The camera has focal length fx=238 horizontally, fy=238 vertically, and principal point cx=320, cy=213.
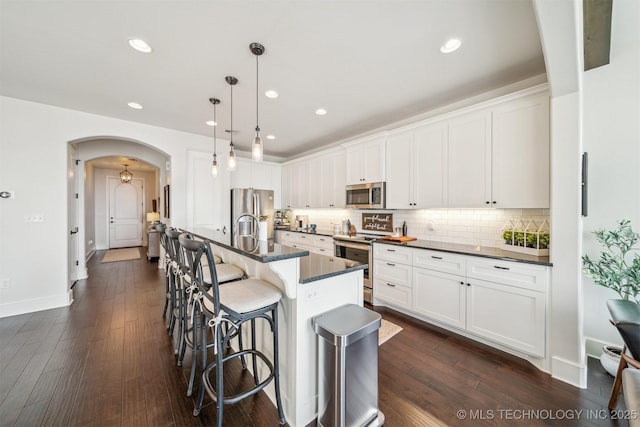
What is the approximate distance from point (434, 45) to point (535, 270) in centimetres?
212

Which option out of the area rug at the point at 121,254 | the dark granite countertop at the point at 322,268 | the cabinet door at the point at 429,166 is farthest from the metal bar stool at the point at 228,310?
the area rug at the point at 121,254

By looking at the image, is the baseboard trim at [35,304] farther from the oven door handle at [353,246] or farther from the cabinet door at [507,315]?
the cabinet door at [507,315]

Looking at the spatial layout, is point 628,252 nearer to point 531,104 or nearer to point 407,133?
Answer: point 531,104

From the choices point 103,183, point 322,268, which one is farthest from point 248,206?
point 103,183

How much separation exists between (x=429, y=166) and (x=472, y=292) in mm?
1588

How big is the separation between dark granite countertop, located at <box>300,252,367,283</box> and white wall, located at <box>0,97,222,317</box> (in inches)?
152

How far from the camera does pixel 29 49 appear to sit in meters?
2.12

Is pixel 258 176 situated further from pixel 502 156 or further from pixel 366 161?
pixel 502 156

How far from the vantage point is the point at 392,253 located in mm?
3168

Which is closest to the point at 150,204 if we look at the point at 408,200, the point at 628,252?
the point at 408,200

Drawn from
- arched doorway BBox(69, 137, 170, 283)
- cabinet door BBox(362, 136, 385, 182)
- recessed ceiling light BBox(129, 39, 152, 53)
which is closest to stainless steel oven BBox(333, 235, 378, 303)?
cabinet door BBox(362, 136, 385, 182)

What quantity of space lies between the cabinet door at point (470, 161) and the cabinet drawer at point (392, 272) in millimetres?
984

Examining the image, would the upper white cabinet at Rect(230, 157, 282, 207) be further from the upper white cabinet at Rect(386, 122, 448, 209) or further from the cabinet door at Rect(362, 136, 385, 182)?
the upper white cabinet at Rect(386, 122, 448, 209)

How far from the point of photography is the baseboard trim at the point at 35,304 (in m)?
3.06
